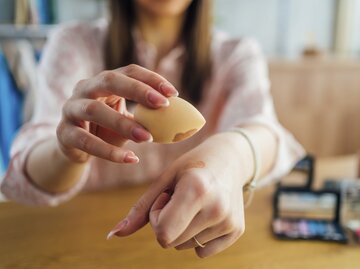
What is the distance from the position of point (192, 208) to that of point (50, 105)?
0.35 meters

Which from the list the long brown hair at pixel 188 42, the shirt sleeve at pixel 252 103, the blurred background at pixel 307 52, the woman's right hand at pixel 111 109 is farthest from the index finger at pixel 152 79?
the blurred background at pixel 307 52

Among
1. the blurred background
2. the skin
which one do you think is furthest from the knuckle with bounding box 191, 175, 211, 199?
the blurred background

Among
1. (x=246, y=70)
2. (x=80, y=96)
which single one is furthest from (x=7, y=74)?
(x=80, y=96)

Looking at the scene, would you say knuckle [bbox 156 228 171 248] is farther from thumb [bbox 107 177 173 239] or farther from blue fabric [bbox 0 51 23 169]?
blue fabric [bbox 0 51 23 169]

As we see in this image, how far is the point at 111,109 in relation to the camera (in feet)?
0.73

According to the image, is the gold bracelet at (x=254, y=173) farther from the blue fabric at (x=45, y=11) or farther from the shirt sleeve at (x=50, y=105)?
the blue fabric at (x=45, y=11)

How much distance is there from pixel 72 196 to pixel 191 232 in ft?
1.04

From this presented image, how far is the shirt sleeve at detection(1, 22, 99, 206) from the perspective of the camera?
423mm

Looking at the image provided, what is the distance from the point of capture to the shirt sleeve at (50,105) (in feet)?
1.39

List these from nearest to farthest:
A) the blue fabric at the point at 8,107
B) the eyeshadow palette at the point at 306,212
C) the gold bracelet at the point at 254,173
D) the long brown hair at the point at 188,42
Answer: the gold bracelet at the point at 254,173 → the eyeshadow palette at the point at 306,212 → the long brown hair at the point at 188,42 → the blue fabric at the point at 8,107

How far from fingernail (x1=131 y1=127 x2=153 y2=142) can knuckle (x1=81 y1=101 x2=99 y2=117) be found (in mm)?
30

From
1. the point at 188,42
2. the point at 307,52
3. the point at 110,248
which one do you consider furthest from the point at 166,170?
the point at 307,52

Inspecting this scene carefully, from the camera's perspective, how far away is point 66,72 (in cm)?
55

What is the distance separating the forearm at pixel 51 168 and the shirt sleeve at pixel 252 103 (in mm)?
175
